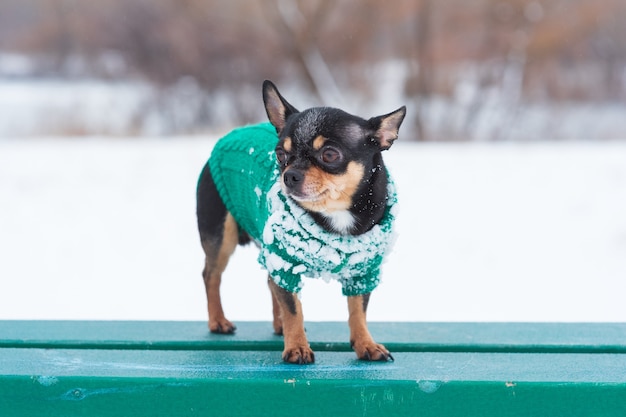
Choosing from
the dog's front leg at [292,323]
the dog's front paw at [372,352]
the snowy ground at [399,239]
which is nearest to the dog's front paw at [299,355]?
the dog's front leg at [292,323]

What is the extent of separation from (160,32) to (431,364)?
708 cm

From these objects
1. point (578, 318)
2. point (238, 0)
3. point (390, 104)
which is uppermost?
point (238, 0)

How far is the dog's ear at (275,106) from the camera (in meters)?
2.25

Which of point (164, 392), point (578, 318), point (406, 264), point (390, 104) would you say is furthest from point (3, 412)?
point (390, 104)

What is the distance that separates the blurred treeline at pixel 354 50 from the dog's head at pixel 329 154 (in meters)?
6.30

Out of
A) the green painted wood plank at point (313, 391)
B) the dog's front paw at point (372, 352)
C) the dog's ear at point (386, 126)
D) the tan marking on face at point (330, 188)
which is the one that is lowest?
the green painted wood plank at point (313, 391)

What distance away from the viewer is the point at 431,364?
2141mm

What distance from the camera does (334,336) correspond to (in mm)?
2457

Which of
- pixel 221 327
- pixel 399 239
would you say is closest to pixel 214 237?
pixel 221 327

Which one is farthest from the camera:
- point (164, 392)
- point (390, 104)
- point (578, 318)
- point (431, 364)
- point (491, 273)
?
point (390, 104)

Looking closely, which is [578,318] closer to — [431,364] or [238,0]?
[431,364]

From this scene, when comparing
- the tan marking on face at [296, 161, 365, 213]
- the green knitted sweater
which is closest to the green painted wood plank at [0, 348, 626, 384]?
the green knitted sweater

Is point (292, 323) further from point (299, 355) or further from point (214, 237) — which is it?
point (214, 237)

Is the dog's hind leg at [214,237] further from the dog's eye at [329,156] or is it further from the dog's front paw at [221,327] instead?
the dog's eye at [329,156]
